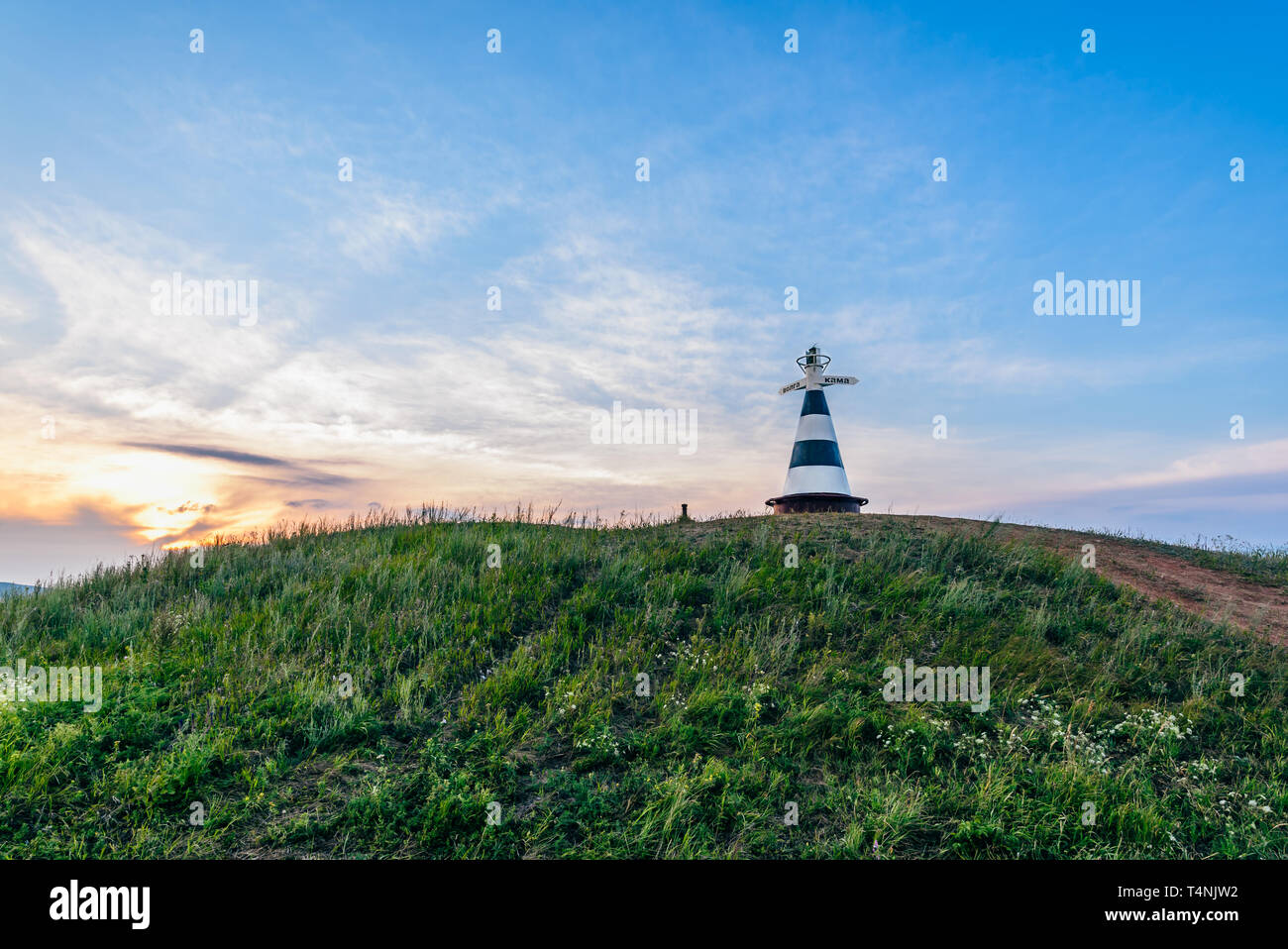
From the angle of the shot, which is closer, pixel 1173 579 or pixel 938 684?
pixel 938 684

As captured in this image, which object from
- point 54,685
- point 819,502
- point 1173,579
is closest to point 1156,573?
point 1173,579

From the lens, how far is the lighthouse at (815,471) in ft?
73.1

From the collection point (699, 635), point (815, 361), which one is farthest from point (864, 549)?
point (815, 361)

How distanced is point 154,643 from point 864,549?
11.9 metres

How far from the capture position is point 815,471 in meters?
22.6

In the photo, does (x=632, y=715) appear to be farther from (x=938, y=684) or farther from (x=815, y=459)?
(x=815, y=459)

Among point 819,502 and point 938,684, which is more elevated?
point 819,502

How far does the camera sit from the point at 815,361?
2520 centimetres

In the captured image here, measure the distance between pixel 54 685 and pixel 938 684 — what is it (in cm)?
1084

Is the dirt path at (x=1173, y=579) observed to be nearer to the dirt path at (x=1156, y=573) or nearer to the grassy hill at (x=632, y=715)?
the dirt path at (x=1156, y=573)
